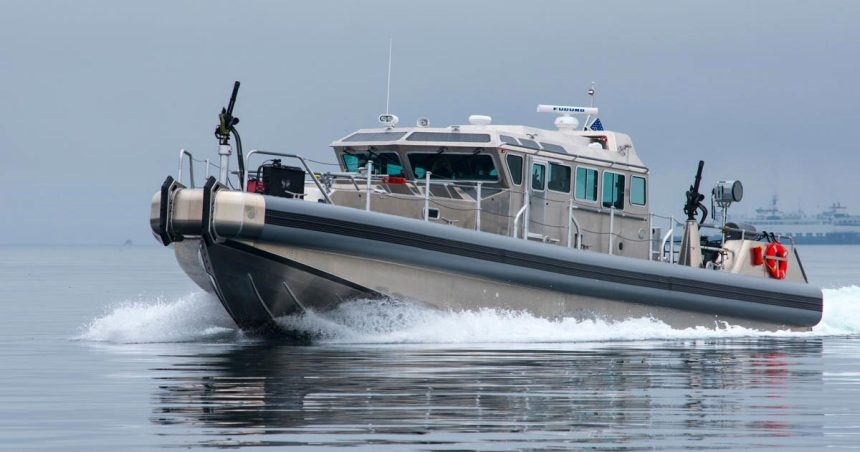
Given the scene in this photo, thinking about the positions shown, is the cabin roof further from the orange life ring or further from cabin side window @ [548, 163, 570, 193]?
the orange life ring

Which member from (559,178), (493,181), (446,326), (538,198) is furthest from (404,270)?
(559,178)

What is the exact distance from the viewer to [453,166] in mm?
16328

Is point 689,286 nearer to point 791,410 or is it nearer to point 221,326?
point 221,326

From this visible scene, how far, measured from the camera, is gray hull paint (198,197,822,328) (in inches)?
544

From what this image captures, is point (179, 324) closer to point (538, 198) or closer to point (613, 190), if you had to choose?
point (538, 198)

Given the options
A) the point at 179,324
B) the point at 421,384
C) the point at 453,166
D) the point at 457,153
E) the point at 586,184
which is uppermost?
the point at 457,153

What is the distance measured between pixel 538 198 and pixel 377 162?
6.55 ft

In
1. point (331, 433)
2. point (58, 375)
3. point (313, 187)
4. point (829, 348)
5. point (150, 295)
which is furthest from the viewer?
point (150, 295)

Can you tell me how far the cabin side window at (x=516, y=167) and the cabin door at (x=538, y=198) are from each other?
0.62 feet

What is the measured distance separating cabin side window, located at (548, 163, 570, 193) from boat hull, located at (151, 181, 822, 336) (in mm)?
997

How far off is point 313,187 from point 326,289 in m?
1.89

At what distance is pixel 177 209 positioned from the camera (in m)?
13.8

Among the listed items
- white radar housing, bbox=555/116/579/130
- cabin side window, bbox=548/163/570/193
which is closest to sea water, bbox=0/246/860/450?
cabin side window, bbox=548/163/570/193

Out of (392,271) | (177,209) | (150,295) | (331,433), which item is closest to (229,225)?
(177,209)
